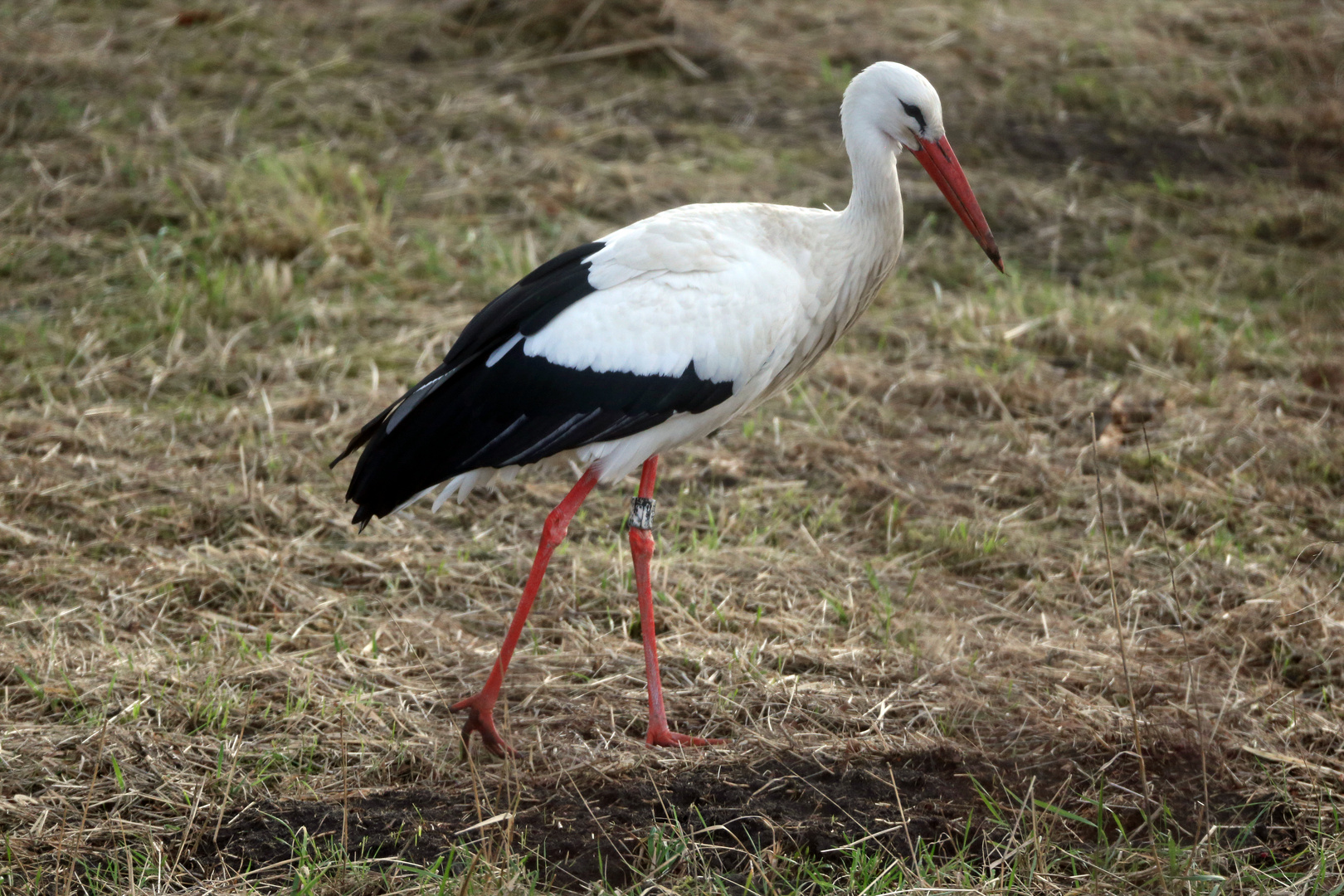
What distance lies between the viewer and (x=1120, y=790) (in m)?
2.84

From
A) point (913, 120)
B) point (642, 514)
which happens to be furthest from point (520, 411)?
point (913, 120)

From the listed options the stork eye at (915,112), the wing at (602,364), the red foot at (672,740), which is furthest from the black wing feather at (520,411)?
the stork eye at (915,112)

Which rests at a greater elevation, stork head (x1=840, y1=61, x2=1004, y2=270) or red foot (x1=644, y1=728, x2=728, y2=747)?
stork head (x1=840, y1=61, x2=1004, y2=270)

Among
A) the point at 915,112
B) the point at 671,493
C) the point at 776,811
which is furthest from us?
the point at 671,493

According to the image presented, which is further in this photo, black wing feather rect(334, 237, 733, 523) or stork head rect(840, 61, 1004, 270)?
stork head rect(840, 61, 1004, 270)

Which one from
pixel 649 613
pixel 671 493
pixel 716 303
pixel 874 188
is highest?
pixel 874 188

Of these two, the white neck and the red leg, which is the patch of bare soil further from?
the white neck

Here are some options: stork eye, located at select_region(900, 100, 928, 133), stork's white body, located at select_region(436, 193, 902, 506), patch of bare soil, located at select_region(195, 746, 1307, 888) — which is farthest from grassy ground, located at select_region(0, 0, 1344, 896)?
stork eye, located at select_region(900, 100, 928, 133)

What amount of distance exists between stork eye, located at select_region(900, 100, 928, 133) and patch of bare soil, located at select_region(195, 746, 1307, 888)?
5.11 ft

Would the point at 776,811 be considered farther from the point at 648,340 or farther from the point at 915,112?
the point at 915,112

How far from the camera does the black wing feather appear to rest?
3.14 m

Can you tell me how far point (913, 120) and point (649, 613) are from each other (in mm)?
1423

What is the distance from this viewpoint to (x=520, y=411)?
10.4ft

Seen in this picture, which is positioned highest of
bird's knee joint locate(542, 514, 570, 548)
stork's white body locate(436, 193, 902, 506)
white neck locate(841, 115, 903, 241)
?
white neck locate(841, 115, 903, 241)
